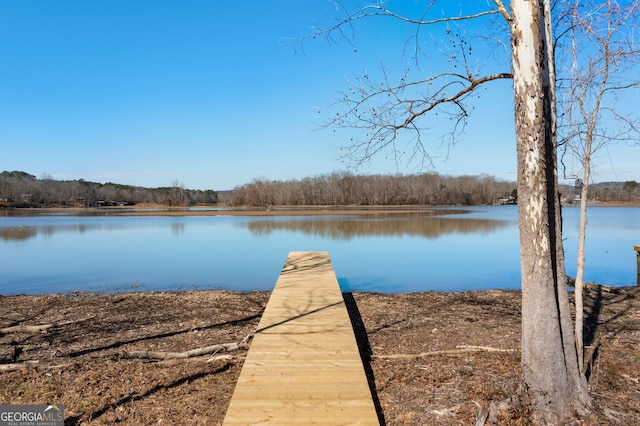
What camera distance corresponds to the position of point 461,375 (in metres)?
4.06

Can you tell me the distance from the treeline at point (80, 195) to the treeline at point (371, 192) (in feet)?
70.8

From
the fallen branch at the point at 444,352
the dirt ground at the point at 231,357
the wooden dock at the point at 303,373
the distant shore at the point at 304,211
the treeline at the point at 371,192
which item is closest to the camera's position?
the wooden dock at the point at 303,373

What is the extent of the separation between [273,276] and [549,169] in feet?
28.3

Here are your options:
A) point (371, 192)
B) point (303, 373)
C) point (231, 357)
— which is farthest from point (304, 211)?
point (303, 373)

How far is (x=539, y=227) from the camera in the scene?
338 centimetres

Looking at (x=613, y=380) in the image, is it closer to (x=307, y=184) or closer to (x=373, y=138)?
(x=373, y=138)

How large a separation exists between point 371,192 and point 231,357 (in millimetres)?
78761

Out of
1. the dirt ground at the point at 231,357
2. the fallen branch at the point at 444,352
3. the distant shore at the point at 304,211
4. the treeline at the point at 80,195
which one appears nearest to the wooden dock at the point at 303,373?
the dirt ground at the point at 231,357

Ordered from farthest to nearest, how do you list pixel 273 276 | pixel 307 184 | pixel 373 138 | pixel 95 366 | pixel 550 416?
pixel 307 184 < pixel 273 276 < pixel 373 138 < pixel 95 366 < pixel 550 416

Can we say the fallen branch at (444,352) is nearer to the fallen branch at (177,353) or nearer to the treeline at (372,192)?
the fallen branch at (177,353)

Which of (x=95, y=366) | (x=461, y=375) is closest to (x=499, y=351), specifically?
(x=461, y=375)

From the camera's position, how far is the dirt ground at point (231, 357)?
11.5 ft

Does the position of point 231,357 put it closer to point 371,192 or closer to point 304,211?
point 304,211

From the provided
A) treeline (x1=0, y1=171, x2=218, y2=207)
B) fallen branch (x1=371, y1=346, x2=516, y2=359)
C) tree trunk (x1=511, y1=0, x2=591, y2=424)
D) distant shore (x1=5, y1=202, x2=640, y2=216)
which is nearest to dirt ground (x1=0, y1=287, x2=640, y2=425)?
fallen branch (x1=371, y1=346, x2=516, y2=359)
